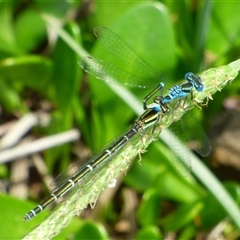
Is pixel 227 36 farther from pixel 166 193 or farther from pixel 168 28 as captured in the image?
pixel 166 193

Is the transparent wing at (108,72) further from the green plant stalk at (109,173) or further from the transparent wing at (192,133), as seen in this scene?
the green plant stalk at (109,173)

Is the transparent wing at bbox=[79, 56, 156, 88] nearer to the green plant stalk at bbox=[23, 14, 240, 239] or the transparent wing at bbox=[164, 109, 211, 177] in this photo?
the transparent wing at bbox=[164, 109, 211, 177]

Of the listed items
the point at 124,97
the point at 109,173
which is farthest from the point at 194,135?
the point at 109,173

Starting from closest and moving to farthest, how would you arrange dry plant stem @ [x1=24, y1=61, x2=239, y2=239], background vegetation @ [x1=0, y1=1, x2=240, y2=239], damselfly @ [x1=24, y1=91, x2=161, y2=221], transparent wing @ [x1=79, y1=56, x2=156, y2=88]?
dry plant stem @ [x1=24, y1=61, x2=239, y2=239] < damselfly @ [x1=24, y1=91, x2=161, y2=221] < transparent wing @ [x1=79, y1=56, x2=156, y2=88] < background vegetation @ [x1=0, y1=1, x2=240, y2=239]

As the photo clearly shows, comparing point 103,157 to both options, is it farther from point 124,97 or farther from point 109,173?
point 109,173

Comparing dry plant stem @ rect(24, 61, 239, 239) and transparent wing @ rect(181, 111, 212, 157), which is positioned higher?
transparent wing @ rect(181, 111, 212, 157)

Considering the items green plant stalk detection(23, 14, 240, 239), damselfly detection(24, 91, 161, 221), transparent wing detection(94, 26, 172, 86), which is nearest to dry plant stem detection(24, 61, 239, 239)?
green plant stalk detection(23, 14, 240, 239)

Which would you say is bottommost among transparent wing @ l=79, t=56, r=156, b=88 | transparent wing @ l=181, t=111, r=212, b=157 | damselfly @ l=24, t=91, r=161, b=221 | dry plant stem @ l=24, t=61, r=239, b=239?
dry plant stem @ l=24, t=61, r=239, b=239
